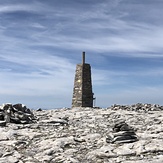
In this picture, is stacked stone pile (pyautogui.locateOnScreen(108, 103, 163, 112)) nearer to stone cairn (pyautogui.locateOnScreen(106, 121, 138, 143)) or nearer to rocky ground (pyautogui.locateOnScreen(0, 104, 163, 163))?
rocky ground (pyautogui.locateOnScreen(0, 104, 163, 163))

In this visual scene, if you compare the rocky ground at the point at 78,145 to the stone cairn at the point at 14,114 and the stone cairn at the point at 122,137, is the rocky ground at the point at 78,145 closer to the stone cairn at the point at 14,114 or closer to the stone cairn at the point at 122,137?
the stone cairn at the point at 122,137

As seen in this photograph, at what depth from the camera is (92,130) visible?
1526 centimetres

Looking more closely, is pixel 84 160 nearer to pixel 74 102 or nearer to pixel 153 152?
pixel 153 152

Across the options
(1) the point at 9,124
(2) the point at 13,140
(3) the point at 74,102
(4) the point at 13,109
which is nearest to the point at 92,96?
(3) the point at 74,102

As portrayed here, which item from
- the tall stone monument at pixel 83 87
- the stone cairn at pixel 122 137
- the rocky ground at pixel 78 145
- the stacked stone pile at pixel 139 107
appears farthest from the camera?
the tall stone monument at pixel 83 87

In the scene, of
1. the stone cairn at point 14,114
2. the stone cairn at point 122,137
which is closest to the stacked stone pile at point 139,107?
the stone cairn at point 14,114

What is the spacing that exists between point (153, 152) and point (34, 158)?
14.7 feet

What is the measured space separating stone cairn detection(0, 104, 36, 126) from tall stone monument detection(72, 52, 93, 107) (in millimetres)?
12159

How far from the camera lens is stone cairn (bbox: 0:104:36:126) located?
56.7 feet

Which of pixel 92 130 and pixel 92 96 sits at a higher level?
pixel 92 96

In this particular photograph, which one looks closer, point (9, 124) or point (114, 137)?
point (114, 137)

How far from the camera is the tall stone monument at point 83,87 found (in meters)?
31.5

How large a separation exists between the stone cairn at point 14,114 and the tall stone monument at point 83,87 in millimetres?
12159

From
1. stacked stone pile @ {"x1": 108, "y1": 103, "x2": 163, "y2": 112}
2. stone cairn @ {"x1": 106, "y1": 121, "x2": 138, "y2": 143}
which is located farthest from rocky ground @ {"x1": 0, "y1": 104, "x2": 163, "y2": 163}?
stacked stone pile @ {"x1": 108, "y1": 103, "x2": 163, "y2": 112}
